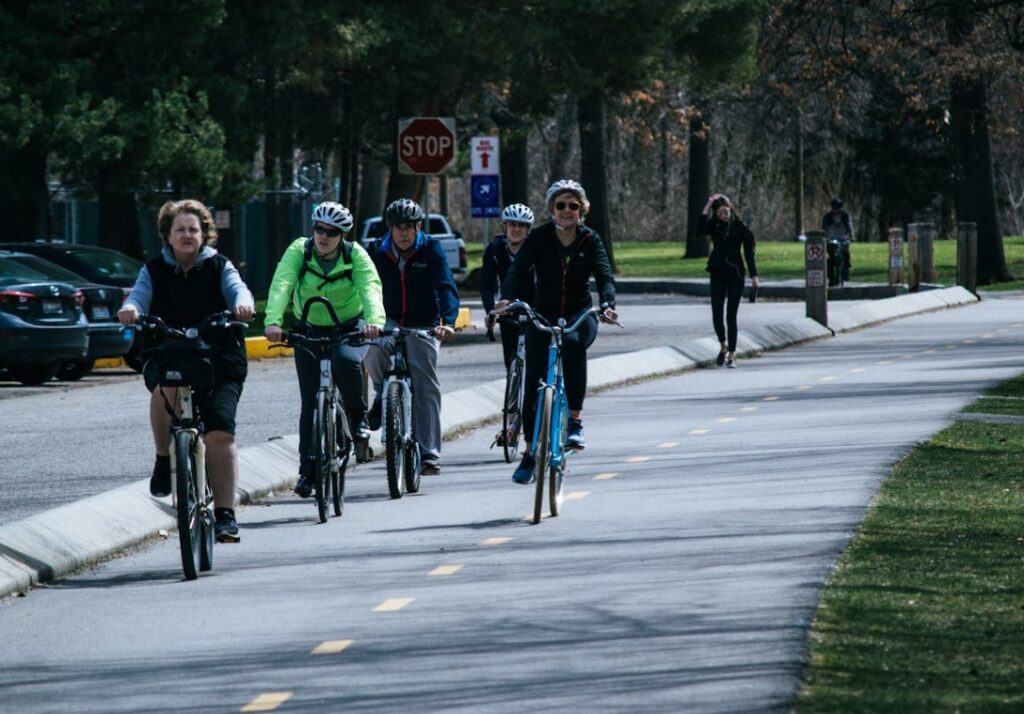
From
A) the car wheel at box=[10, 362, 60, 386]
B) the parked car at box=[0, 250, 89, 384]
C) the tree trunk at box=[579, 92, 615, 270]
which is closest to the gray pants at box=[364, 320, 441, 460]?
the parked car at box=[0, 250, 89, 384]

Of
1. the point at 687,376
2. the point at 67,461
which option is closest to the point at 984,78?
the point at 687,376

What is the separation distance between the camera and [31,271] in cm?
2309

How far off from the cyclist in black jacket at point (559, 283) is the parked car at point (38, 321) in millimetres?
10573

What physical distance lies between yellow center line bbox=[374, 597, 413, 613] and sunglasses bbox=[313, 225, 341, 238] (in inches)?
136

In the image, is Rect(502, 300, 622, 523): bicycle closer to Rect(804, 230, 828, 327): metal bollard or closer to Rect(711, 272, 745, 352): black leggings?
Rect(711, 272, 745, 352): black leggings

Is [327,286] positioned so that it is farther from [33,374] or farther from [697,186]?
[697,186]

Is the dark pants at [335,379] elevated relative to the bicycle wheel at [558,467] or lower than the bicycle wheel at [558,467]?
elevated

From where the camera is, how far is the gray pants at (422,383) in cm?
1357

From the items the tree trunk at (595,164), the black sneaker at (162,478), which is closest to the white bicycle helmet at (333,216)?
the black sneaker at (162,478)

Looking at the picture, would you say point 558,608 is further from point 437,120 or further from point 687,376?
point 437,120

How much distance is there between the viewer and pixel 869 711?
6.55 metres

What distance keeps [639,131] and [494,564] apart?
44.2m

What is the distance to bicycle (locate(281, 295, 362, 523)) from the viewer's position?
11.7m

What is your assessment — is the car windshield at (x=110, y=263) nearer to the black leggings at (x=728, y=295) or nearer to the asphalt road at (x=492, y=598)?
the black leggings at (x=728, y=295)
